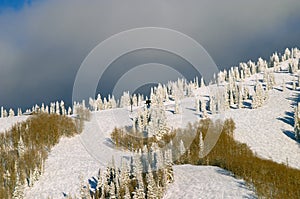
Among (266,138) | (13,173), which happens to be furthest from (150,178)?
(266,138)

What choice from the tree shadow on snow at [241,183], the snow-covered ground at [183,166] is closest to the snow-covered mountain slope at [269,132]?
the snow-covered ground at [183,166]

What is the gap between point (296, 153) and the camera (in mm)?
154000

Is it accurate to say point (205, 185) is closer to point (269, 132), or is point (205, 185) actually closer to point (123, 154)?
point (123, 154)

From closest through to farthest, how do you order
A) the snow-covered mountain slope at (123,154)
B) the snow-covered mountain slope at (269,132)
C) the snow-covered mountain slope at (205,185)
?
the snow-covered mountain slope at (205,185) < the snow-covered mountain slope at (123,154) < the snow-covered mountain slope at (269,132)

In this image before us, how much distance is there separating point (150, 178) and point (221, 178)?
17.8m

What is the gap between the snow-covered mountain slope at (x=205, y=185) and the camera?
3227 inches

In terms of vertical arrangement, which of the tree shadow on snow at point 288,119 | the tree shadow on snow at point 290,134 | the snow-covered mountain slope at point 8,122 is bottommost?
the tree shadow on snow at point 290,134

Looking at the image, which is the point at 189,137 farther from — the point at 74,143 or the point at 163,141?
the point at 74,143

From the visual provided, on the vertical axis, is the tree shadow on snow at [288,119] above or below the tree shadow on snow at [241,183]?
above

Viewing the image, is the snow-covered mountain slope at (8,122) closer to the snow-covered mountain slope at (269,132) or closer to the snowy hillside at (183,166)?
the snowy hillside at (183,166)

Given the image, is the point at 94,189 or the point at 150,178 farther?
the point at 94,189

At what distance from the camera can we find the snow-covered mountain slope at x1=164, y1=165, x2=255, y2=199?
81963 millimetres

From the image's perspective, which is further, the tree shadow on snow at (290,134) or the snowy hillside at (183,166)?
the tree shadow on snow at (290,134)

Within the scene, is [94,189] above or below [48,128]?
below
